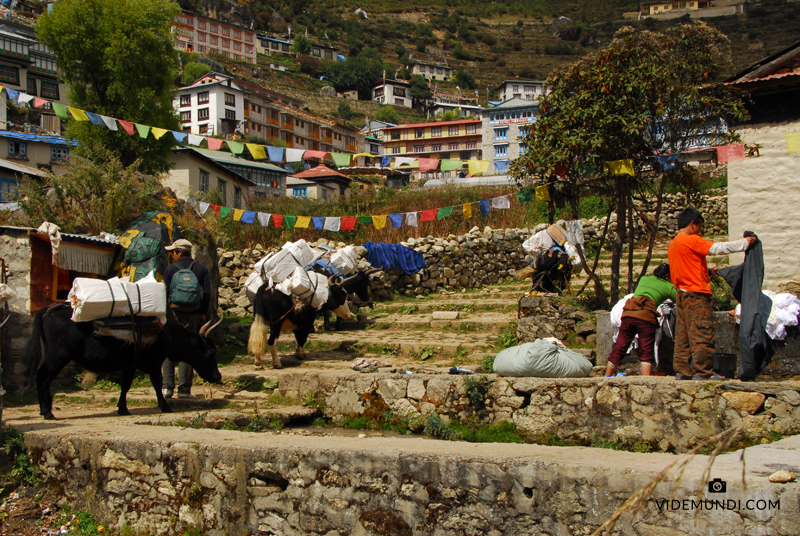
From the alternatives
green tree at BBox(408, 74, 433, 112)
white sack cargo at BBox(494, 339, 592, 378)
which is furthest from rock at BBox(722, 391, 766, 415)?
green tree at BBox(408, 74, 433, 112)

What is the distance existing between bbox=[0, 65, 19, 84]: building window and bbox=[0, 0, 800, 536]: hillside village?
25.7 m

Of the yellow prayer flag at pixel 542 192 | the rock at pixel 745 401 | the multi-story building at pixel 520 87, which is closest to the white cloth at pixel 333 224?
the yellow prayer flag at pixel 542 192

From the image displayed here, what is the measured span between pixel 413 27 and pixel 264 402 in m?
146

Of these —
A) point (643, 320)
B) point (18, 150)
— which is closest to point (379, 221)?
point (643, 320)

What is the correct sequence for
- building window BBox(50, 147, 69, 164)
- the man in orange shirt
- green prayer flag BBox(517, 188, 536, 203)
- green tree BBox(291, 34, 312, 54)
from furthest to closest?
green tree BBox(291, 34, 312, 54) < building window BBox(50, 147, 69, 164) < green prayer flag BBox(517, 188, 536, 203) < the man in orange shirt

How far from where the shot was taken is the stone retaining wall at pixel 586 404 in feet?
17.3

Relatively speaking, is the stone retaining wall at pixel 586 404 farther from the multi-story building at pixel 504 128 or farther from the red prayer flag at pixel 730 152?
the multi-story building at pixel 504 128

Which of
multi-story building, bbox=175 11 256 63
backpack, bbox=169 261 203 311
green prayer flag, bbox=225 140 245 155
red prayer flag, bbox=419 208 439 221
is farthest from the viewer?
multi-story building, bbox=175 11 256 63

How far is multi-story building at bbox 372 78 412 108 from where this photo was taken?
328 ft

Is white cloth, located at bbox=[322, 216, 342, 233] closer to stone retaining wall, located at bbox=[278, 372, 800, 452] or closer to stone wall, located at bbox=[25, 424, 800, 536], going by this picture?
stone retaining wall, located at bbox=[278, 372, 800, 452]

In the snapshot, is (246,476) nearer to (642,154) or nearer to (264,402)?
(264,402)

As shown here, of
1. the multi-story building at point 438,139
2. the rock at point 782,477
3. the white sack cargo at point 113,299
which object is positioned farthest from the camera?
the multi-story building at point 438,139

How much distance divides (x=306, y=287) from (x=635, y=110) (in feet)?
20.6

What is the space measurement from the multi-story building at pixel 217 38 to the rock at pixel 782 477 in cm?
10466
